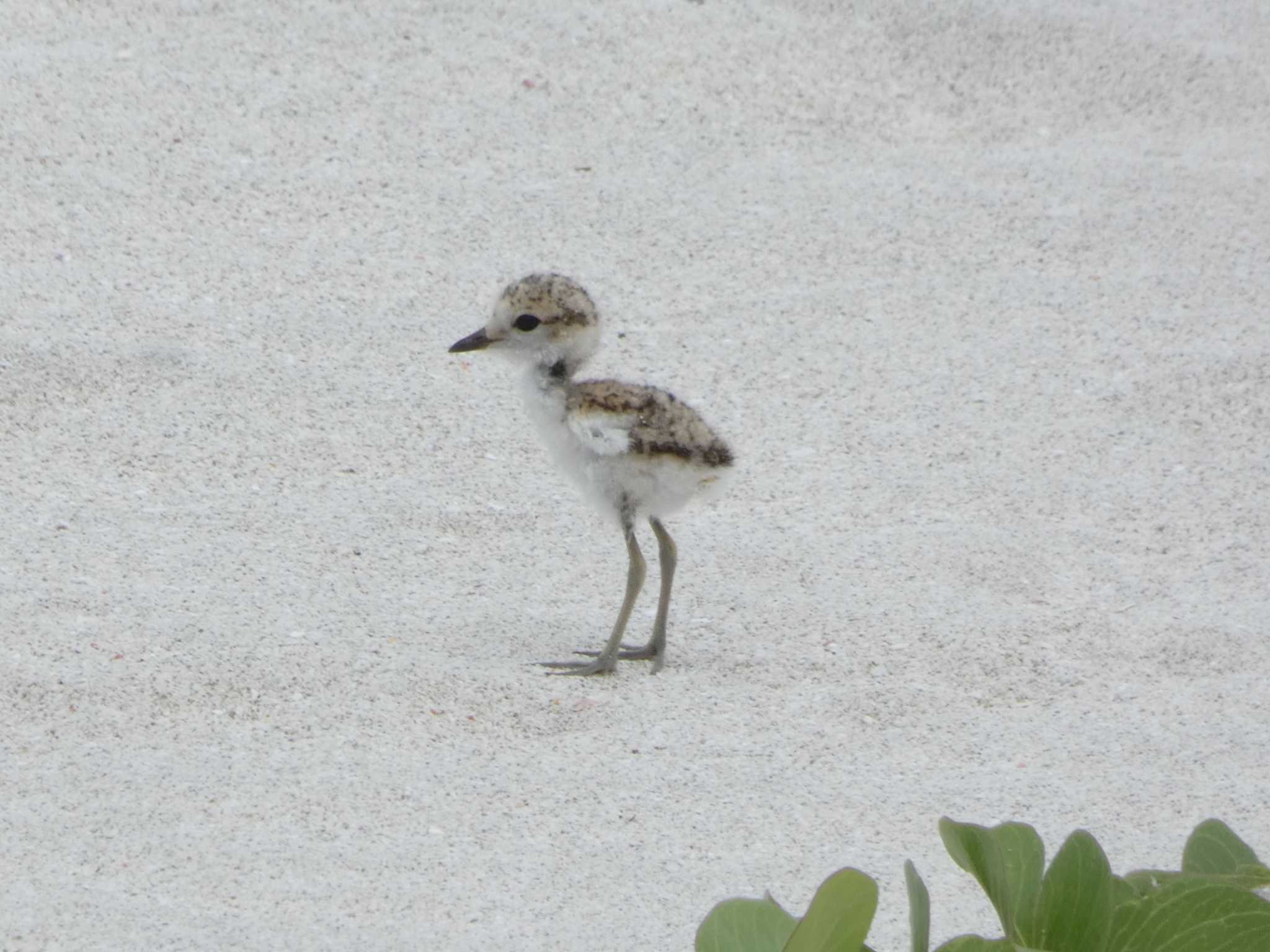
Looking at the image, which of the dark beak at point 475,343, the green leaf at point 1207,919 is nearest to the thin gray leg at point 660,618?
the dark beak at point 475,343

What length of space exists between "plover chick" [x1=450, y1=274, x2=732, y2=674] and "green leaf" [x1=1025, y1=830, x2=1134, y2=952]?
8.97ft

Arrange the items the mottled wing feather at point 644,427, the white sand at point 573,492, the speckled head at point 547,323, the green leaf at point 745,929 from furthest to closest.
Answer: the speckled head at point 547,323
the mottled wing feather at point 644,427
the white sand at point 573,492
the green leaf at point 745,929

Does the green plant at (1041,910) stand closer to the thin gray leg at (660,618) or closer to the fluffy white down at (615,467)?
the fluffy white down at (615,467)

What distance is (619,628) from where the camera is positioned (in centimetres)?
384

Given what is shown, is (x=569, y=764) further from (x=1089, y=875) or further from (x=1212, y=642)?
(x=1089, y=875)

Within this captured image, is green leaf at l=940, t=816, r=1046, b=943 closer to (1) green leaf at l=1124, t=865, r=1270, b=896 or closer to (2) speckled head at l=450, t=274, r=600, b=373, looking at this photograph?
(1) green leaf at l=1124, t=865, r=1270, b=896

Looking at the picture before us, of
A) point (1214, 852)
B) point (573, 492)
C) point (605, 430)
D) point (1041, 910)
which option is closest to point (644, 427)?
point (605, 430)

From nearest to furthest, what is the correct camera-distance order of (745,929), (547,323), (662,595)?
(745,929) → (662,595) → (547,323)

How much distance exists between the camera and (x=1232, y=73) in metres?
7.42

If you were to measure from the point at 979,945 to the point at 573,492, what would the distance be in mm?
3894

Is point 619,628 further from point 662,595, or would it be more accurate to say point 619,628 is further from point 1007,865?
point 1007,865

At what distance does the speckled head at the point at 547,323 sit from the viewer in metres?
4.04

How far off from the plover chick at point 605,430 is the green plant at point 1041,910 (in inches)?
105

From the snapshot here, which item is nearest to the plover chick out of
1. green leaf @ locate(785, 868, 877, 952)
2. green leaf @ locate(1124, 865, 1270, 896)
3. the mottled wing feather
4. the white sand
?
the mottled wing feather
